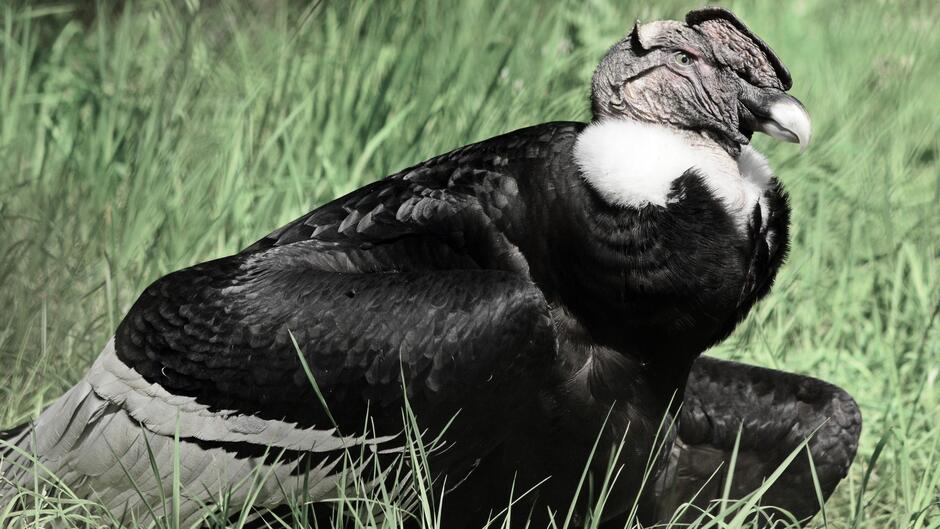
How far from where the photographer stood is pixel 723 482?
153 inches

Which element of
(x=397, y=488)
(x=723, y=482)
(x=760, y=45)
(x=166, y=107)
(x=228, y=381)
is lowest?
(x=723, y=482)

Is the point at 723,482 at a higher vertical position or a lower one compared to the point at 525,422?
lower

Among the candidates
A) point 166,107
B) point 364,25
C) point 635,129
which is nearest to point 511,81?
point 364,25

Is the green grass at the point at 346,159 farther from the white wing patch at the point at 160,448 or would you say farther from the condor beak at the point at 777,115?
the condor beak at the point at 777,115

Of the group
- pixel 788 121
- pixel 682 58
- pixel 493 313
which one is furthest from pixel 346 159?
pixel 788 121

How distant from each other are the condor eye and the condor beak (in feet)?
0.58

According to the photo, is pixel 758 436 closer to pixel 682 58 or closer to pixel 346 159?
pixel 682 58

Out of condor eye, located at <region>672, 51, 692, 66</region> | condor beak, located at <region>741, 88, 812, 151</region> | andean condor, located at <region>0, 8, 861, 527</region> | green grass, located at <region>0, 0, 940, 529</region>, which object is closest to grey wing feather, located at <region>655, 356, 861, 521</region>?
green grass, located at <region>0, 0, 940, 529</region>

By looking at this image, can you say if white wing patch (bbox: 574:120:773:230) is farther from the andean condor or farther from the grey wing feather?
the grey wing feather

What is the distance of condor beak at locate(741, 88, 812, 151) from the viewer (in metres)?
3.13

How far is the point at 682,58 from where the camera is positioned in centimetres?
332

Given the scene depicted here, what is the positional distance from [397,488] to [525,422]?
36cm

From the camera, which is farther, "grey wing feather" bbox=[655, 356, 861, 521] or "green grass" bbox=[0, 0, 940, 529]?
"green grass" bbox=[0, 0, 940, 529]

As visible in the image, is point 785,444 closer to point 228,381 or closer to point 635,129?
point 635,129
